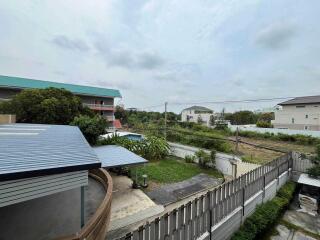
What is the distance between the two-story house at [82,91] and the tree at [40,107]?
7119mm

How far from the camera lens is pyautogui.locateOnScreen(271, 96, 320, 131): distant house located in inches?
1127

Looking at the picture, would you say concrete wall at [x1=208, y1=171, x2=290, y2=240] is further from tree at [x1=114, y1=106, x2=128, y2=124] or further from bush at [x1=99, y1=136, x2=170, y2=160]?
tree at [x1=114, y1=106, x2=128, y2=124]

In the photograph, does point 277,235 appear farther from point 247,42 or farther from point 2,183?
point 247,42

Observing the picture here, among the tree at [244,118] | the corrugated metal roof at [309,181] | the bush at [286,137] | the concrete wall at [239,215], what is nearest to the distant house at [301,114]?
the bush at [286,137]

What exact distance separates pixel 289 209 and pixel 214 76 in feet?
43.0

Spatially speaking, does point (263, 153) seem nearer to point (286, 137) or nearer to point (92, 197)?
point (286, 137)

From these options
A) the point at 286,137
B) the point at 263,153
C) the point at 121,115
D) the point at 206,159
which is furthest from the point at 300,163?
the point at 121,115

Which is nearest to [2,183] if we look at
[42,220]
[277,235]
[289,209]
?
[42,220]

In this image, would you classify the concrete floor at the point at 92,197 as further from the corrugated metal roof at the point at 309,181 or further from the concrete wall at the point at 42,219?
the corrugated metal roof at the point at 309,181

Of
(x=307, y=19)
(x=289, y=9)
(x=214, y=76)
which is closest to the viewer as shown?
(x=289, y=9)

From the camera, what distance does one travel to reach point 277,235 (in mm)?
5832

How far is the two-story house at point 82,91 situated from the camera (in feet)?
80.3

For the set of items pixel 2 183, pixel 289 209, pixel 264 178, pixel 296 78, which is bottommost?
pixel 289 209

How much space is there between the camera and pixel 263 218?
19.9 feet
